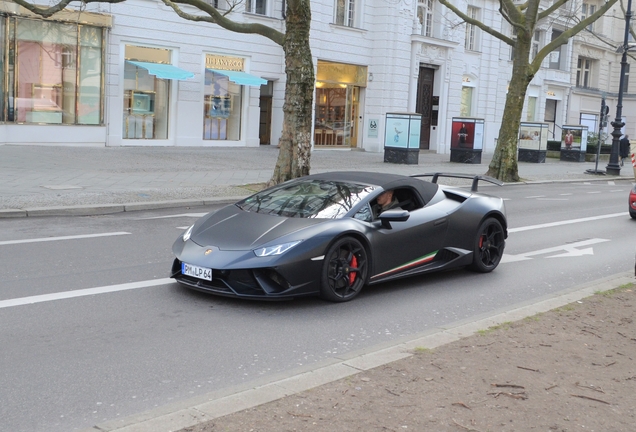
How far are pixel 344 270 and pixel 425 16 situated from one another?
33.3m

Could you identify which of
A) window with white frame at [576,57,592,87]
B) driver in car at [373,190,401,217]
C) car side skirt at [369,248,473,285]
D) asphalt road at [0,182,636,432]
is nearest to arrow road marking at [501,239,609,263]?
asphalt road at [0,182,636,432]

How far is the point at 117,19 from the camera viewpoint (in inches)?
1072

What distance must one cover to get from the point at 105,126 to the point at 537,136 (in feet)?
63.9

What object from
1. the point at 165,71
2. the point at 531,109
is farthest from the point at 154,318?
the point at 531,109

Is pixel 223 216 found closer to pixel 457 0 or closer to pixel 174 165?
pixel 174 165

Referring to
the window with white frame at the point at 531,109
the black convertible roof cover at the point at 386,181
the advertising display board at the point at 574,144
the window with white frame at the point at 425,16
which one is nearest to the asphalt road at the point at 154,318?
the black convertible roof cover at the point at 386,181

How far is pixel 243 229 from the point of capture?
7719 millimetres

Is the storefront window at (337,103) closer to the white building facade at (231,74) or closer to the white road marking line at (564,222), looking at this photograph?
the white building facade at (231,74)

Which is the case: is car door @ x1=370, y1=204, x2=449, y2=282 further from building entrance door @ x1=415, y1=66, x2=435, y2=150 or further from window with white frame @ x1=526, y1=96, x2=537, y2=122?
window with white frame @ x1=526, y1=96, x2=537, y2=122

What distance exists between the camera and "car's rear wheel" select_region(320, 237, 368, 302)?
7.54 meters

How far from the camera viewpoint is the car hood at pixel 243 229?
294 inches

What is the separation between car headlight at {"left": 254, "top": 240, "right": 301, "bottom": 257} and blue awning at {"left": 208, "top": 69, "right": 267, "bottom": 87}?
941 inches

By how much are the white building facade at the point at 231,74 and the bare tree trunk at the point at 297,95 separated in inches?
453

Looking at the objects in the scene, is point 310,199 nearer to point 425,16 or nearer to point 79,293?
point 79,293
